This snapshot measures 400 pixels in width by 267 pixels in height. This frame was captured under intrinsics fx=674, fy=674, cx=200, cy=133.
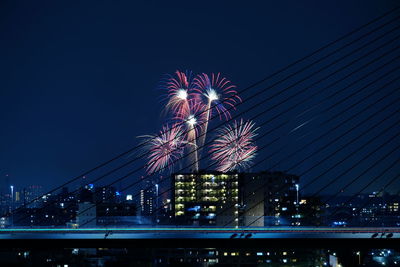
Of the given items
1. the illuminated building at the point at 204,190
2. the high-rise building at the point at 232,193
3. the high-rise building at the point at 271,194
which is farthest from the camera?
the illuminated building at the point at 204,190

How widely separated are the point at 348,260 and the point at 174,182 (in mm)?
51130

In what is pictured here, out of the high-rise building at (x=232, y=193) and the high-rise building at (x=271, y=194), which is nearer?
the high-rise building at (x=271, y=194)

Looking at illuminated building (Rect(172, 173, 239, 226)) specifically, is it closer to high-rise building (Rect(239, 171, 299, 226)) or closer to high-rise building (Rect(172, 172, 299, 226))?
high-rise building (Rect(172, 172, 299, 226))

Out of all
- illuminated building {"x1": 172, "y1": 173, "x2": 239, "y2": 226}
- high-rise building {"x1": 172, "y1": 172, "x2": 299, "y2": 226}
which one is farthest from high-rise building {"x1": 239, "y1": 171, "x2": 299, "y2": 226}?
illuminated building {"x1": 172, "y1": 173, "x2": 239, "y2": 226}

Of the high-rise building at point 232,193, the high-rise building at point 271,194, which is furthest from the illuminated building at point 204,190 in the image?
the high-rise building at point 271,194

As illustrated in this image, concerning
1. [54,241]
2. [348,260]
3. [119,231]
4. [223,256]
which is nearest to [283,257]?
[223,256]

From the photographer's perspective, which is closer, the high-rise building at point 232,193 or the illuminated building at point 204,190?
the high-rise building at point 232,193

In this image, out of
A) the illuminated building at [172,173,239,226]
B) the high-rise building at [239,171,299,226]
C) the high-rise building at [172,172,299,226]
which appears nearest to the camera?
the high-rise building at [239,171,299,226]

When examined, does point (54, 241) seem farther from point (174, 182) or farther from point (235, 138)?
point (174, 182)

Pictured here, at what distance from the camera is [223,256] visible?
4066 cm

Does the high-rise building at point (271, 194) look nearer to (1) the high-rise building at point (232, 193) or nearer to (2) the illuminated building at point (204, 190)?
(1) the high-rise building at point (232, 193)

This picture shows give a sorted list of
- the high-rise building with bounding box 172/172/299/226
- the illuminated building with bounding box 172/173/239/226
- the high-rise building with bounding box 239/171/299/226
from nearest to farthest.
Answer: the high-rise building with bounding box 239/171/299/226 < the high-rise building with bounding box 172/172/299/226 < the illuminated building with bounding box 172/173/239/226

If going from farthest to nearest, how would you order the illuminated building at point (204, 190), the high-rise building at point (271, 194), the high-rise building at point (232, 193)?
the illuminated building at point (204, 190)
the high-rise building at point (232, 193)
the high-rise building at point (271, 194)

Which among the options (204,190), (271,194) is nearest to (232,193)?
(204,190)
